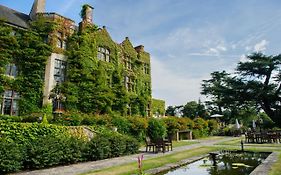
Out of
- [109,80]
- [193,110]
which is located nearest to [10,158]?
[109,80]

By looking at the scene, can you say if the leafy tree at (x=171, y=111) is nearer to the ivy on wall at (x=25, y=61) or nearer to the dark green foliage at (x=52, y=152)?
the ivy on wall at (x=25, y=61)

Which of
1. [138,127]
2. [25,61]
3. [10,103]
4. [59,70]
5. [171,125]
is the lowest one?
[138,127]

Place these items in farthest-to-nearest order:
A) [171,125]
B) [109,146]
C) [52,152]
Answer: [171,125]
[109,146]
[52,152]

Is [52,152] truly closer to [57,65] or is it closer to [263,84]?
[57,65]

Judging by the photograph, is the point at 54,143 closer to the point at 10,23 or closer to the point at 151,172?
the point at 151,172

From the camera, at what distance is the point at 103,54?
30938mm

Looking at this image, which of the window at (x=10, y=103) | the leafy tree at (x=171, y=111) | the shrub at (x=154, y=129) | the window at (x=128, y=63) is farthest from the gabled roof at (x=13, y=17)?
the leafy tree at (x=171, y=111)

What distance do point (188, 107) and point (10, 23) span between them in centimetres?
5396

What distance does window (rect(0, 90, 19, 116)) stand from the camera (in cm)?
2227

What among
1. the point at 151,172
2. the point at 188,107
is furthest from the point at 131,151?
the point at 188,107

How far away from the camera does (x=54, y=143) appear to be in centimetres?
1177

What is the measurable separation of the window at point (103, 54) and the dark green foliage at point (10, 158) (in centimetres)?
Answer: 2104

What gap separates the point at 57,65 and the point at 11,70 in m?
4.55

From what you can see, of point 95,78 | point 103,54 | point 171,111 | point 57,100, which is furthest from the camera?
point 171,111
